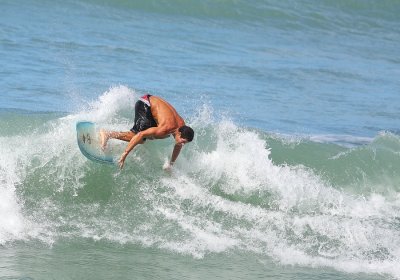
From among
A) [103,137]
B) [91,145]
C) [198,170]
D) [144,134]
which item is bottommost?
[198,170]

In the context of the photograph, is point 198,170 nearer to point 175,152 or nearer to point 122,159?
point 175,152

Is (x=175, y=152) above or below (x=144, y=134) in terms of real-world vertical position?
below

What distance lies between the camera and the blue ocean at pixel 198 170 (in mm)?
9016

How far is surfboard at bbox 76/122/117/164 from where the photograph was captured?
10445 mm

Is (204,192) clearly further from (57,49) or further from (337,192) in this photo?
(57,49)

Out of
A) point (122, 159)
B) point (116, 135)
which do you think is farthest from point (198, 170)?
point (122, 159)

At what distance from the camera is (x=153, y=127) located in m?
10.1

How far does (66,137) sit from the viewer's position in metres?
10.9

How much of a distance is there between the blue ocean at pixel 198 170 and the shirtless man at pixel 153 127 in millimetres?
426

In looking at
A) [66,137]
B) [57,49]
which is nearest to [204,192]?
[66,137]

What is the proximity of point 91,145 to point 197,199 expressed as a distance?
146 cm

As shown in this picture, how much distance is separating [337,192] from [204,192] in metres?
2.01

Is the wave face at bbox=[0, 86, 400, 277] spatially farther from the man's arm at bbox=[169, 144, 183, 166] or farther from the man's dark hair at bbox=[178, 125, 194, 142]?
the man's dark hair at bbox=[178, 125, 194, 142]

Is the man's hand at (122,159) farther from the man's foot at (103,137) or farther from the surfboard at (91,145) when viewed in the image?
the surfboard at (91,145)
